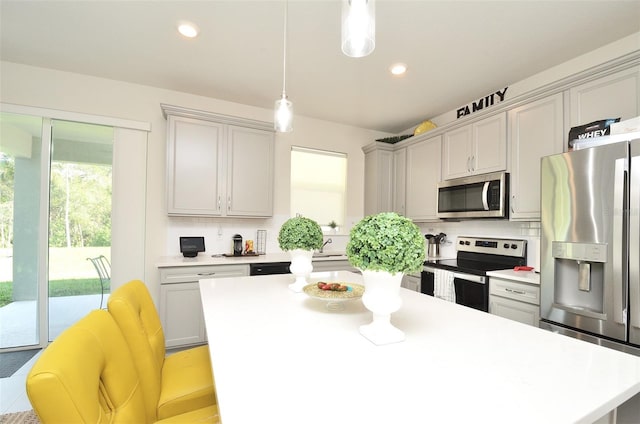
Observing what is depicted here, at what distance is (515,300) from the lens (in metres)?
2.23

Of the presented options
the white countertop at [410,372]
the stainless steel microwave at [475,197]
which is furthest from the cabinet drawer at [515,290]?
the white countertop at [410,372]

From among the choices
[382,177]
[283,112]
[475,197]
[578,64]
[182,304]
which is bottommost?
[182,304]

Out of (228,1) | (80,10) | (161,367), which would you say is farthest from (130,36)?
(161,367)

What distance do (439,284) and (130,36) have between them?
3.37 metres

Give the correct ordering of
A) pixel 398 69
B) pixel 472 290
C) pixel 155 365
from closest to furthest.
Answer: pixel 155 365 < pixel 472 290 < pixel 398 69

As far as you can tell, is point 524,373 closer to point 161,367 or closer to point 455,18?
point 161,367

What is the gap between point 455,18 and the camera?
2016 millimetres

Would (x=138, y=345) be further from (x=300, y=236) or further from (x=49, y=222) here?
(x=49, y=222)

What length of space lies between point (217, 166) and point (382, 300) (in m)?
2.67

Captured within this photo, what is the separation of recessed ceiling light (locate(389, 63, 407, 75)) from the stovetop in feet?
6.13

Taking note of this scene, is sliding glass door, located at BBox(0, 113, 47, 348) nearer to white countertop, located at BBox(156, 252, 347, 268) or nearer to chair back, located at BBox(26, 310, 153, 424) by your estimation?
white countertop, located at BBox(156, 252, 347, 268)

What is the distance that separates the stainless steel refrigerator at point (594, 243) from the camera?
1.55 metres

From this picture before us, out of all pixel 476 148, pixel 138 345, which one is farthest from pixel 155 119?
pixel 476 148

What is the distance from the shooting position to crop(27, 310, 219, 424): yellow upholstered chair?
61 centimetres
